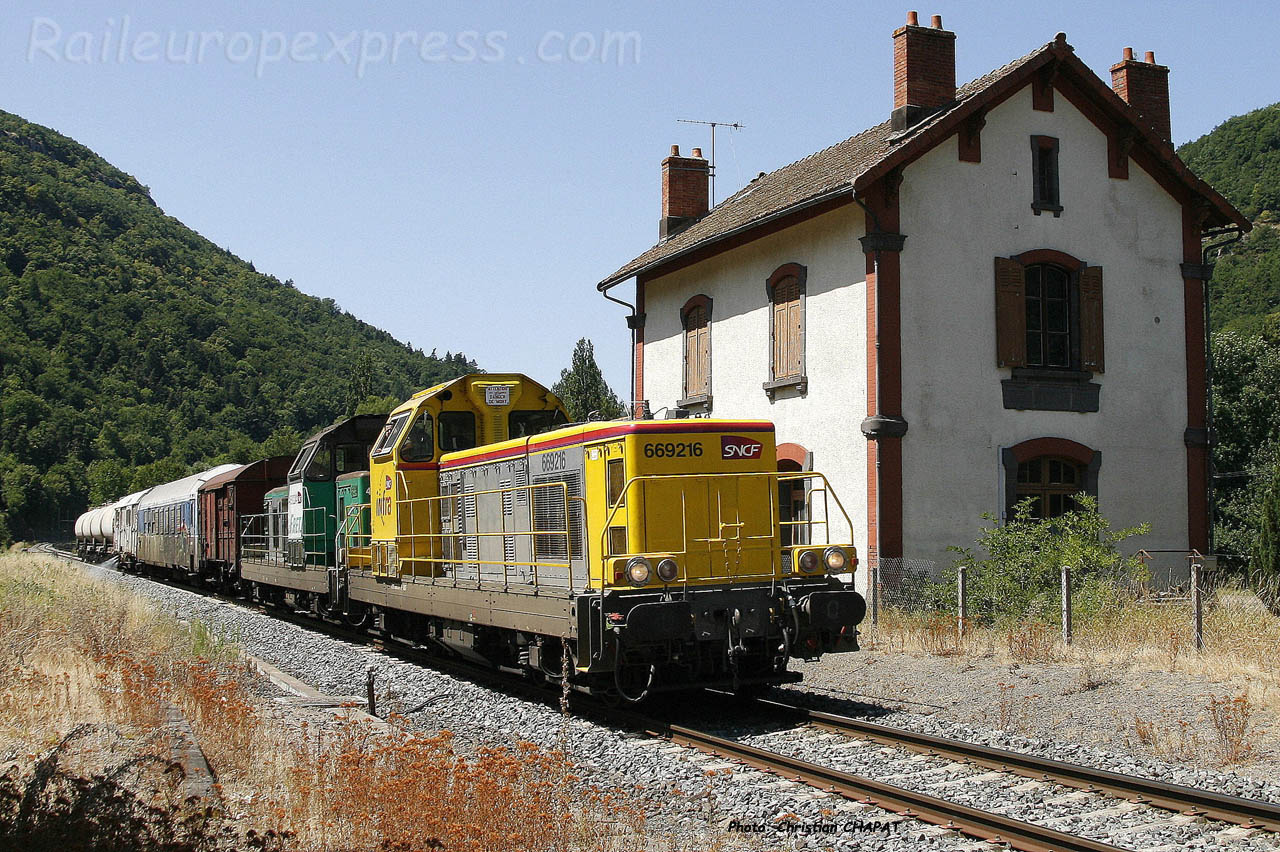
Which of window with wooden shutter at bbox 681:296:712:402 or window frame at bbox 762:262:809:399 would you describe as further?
window with wooden shutter at bbox 681:296:712:402

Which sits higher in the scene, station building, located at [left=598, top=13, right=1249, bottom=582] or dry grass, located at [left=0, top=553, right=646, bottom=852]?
station building, located at [left=598, top=13, right=1249, bottom=582]

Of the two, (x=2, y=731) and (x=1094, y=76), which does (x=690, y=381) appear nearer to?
(x=1094, y=76)

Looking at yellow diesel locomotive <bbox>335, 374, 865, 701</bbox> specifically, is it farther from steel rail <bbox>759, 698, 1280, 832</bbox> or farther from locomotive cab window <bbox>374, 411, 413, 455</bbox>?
locomotive cab window <bbox>374, 411, 413, 455</bbox>

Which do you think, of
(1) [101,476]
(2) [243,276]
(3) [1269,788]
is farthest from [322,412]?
(3) [1269,788]

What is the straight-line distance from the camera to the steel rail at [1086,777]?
22.5 ft

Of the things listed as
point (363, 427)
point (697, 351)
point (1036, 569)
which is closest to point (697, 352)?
point (697, 351)

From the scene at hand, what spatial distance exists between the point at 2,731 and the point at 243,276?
142147 millimetres

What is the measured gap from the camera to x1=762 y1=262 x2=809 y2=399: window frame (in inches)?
806

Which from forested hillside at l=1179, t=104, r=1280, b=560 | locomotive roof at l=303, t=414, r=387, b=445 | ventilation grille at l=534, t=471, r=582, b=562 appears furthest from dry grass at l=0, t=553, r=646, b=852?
forested hillside at l=1179, t=104, r=1280, b=560

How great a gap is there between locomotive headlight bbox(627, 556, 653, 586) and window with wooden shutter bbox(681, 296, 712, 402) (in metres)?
13.4

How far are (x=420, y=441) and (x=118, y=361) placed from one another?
332ft

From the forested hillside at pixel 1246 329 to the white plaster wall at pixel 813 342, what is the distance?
8122mm

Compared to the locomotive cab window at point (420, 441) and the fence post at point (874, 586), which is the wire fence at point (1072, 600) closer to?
the fence post at point (874, 586)

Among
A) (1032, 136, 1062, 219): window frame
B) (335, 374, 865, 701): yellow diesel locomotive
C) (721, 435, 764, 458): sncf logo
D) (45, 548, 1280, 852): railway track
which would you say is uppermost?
(1032, 136, 1062, 219): window frame
